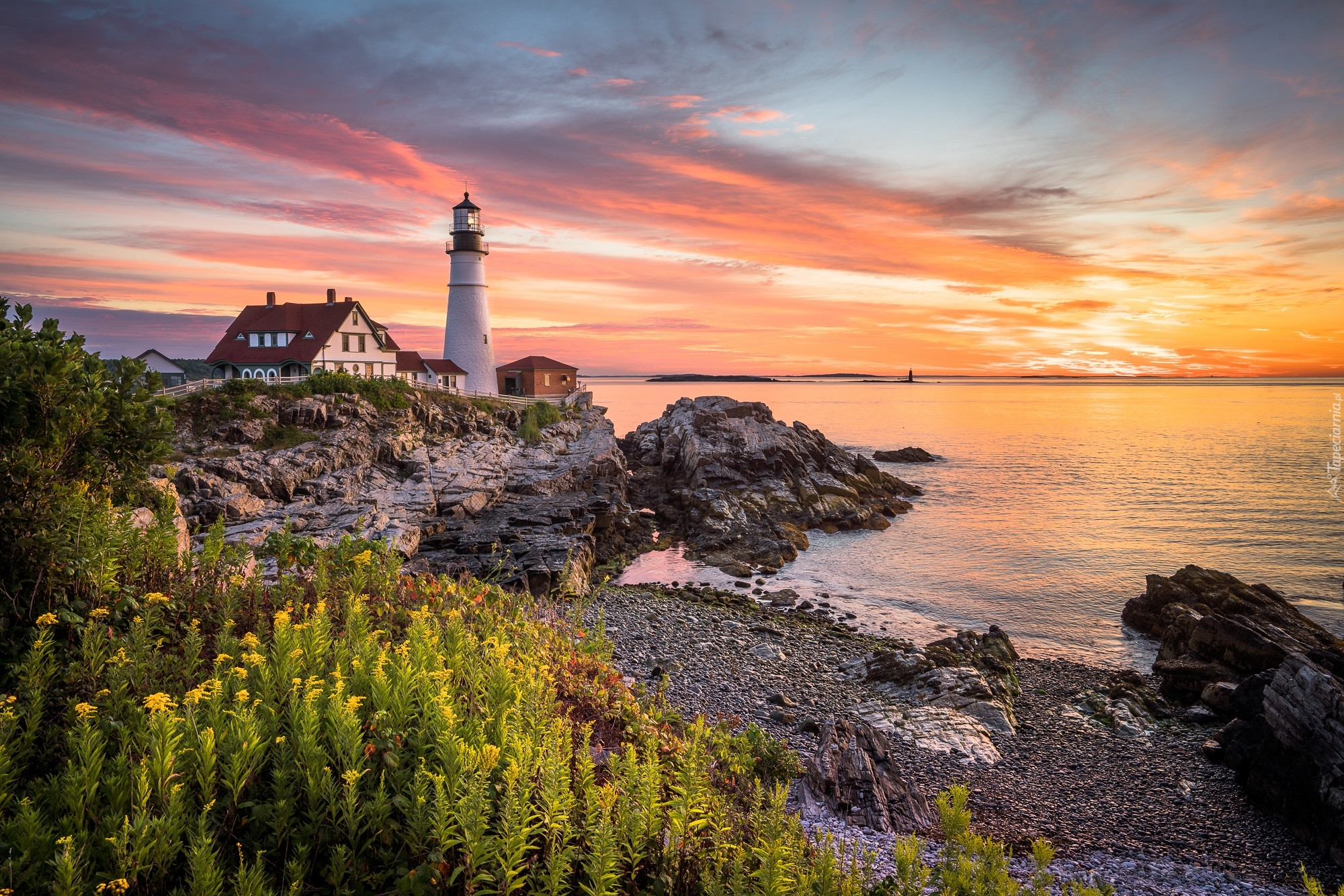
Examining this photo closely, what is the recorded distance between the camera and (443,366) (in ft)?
180

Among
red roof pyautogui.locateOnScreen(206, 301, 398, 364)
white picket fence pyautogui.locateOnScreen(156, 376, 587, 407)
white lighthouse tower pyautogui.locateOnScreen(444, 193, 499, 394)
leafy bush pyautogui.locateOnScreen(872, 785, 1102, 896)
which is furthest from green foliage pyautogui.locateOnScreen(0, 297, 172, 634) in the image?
white lighthouse tower pyautogui.locateOnScreen(444, 193, 499, 394)

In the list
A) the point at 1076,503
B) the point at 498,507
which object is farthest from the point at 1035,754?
the point at 1076,503

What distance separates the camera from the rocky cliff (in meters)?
21.4

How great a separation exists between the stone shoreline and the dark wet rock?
44.0 m

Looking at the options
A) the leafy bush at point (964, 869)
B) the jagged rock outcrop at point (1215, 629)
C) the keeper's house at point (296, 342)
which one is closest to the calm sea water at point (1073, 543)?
the jagged rock outcrop at point (1215, 629)

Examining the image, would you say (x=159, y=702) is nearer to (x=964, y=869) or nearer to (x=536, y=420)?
(x=964, y=869)

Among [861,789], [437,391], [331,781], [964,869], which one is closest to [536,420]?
[437,391]

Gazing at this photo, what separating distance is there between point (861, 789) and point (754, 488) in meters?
28.0

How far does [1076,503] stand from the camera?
42281 millimetres

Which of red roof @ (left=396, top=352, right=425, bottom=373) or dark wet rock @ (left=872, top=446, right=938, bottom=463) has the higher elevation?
red roof @ (left=396, top=352, right=425, bottom=373)

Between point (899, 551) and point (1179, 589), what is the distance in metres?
11.3

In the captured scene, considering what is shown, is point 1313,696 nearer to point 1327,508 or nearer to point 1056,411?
point 1327,508

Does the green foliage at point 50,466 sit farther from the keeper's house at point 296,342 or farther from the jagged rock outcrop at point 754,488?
the keeper's house at point 296,342

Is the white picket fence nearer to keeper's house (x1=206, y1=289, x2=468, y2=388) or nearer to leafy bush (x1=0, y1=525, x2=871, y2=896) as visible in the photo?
keeper's house (x1=206, y1=289, x2=468, y2=388)
